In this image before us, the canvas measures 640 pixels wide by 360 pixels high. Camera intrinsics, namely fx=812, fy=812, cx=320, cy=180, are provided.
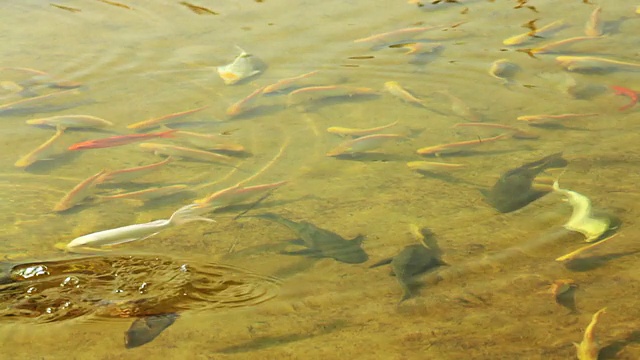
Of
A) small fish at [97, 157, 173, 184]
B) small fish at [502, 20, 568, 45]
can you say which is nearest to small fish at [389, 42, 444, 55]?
small fish at [502, 20, 568, 45]

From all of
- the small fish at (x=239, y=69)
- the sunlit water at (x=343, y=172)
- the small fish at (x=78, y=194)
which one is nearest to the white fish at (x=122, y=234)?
the sunlit water at (x=343, y=172)

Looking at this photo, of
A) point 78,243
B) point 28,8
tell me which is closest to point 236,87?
point 78,243

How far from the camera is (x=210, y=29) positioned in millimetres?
6719

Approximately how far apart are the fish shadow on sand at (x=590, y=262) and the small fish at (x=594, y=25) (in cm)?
311

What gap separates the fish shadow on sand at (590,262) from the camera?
3560mm

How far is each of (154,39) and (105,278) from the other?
11.1ft

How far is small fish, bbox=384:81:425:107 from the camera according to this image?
5406mm

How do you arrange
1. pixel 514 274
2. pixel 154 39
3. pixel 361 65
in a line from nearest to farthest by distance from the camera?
pixel 514 274, pixel 361 65, pixel 154 39

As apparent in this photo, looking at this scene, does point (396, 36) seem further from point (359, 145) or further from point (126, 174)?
point (126, 174)

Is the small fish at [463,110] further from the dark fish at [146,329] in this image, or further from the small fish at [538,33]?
the dark fish at [146,329]

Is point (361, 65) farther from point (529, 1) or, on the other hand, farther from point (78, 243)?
point (78, 243)

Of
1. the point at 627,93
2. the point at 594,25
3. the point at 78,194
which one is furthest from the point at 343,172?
the point at 594,25

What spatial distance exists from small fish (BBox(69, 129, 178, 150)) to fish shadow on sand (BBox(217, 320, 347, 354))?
6.87ft

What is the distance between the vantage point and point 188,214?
4078 mm
